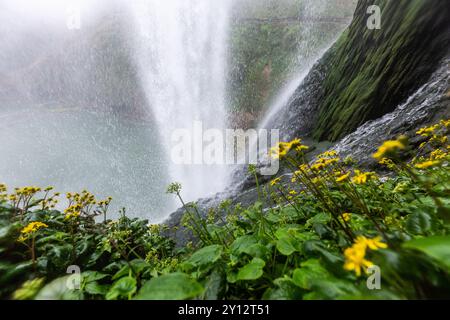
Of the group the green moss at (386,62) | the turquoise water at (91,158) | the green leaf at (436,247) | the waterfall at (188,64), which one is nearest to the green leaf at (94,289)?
the green leaf at (436,247)

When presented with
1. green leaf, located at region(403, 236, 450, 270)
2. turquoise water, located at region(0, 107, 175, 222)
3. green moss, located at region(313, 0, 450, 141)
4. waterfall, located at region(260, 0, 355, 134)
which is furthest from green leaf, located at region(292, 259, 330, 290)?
waterfall, located at region(260, 0, 355, 134)

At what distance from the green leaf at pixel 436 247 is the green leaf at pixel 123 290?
0.80 m

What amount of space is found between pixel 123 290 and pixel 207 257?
317 millimetres

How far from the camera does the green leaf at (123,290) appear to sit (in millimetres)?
816

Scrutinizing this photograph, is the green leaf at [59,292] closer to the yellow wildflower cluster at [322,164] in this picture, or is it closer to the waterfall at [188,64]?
the yellow wildflower cluster at [322,164]

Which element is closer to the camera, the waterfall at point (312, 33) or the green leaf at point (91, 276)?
the green leaf at point (91, 276)

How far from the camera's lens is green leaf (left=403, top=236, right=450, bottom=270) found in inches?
20.9

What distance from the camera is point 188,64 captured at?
23.2 meters

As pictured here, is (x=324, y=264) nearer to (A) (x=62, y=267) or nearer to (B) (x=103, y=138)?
(A) (x=62, y=267)

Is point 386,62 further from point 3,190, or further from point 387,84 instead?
point 3,190

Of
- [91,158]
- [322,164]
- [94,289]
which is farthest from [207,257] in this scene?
[91,158]

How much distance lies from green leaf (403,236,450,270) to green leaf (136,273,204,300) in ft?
1.74

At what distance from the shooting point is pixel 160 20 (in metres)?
26.5
